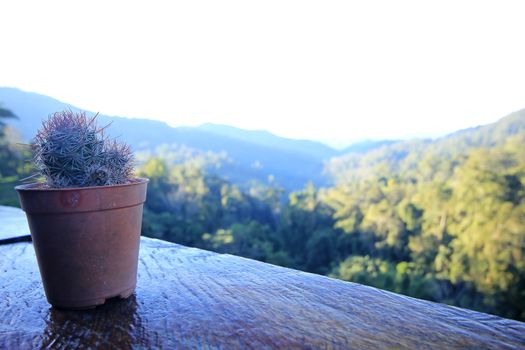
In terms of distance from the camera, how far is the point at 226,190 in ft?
119

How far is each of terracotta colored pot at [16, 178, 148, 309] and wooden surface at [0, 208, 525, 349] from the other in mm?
35

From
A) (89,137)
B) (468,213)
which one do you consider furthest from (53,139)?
(468,213)

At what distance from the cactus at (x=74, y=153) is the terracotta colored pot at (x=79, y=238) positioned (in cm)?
4

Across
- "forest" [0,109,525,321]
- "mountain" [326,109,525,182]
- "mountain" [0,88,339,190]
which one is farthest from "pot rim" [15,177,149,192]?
"mountain" [0,88,339,190]

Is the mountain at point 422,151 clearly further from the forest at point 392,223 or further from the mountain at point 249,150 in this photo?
the mountain at point 249,150

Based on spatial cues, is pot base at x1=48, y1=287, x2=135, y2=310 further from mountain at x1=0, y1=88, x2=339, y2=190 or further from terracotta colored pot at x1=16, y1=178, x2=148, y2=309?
mountain at x1=0, y1=88, x2=339, y2=190

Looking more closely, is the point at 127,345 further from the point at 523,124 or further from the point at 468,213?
the point at 523,124

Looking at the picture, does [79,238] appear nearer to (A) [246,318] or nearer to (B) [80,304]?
(B) [80,304]

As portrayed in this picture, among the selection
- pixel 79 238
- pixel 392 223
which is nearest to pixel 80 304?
pixel 79 238

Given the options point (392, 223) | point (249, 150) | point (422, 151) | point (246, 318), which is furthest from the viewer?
point (249, 150)

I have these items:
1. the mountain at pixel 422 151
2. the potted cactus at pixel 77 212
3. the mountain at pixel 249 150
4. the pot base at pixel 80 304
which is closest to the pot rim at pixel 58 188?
the potted cactus at pixel 77 212

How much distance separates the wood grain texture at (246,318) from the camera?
1.95ft

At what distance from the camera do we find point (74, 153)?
71 cm

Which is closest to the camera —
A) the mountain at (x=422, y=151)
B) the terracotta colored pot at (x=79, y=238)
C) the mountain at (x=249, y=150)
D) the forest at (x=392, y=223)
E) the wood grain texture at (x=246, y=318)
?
the wood grain texture at (x=246, y=318)
